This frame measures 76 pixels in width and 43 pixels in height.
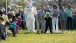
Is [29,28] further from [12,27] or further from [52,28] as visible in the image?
[12,27]

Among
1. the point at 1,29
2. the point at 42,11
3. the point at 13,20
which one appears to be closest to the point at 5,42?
the point at 1,29

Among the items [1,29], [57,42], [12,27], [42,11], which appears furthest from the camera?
[42,11]

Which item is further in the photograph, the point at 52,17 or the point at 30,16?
the point at 30,16

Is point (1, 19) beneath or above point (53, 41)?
above

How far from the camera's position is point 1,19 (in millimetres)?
15602

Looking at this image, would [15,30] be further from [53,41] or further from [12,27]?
[53,41]

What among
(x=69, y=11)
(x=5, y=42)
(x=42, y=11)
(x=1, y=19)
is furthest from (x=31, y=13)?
(x=5, y=42)

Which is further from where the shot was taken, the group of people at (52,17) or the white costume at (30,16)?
the white costume at (30,16)

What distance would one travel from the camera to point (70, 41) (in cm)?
1476

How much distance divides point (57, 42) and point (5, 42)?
2.52m

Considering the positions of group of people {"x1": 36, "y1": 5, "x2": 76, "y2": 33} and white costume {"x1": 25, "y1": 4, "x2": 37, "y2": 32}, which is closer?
group of people {"x1": 36, "y1": 5, "x2": 76, "y2": 33}

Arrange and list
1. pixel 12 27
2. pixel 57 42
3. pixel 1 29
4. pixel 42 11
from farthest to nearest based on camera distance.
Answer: pixel 42 11 → pixel 12 27 → pixel 1 29 → pixel 57 42

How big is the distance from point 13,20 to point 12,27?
1.81ft

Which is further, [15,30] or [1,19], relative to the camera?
[15,30]
